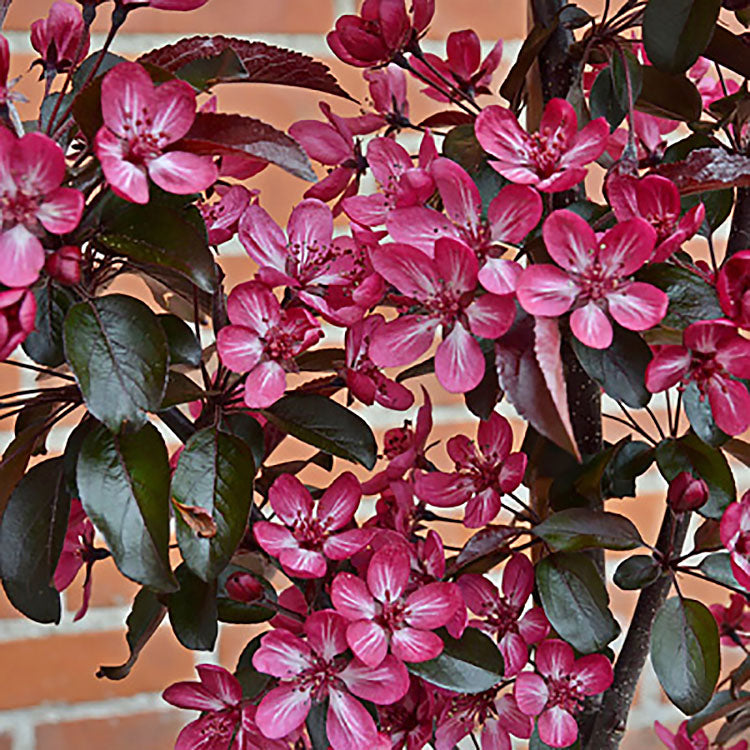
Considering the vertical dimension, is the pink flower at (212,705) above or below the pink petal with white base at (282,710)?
below

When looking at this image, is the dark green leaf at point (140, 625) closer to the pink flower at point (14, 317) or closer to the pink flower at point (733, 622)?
the pink flower at point (14, 317)

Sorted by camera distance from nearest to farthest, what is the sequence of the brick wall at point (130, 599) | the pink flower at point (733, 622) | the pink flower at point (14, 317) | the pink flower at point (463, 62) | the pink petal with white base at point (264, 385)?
1. the pink flower at point (14, 317)
2. the pink petal with white base at point (264, 385)
3. the pink flower at point (463, 62)
4. the pink flower at point (733, 622)
5. the brick wall at point (130, 599)

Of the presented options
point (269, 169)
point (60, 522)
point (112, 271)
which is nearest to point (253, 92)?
point (269, 169)

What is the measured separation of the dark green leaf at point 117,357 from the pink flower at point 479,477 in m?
0.19

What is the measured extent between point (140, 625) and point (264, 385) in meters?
0.17

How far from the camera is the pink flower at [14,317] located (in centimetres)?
35

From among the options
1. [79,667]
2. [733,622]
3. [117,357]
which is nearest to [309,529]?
Answer: [117,357]

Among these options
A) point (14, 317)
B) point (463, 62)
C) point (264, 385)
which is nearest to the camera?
point (14, 317)

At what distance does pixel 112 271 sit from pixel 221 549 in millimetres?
181

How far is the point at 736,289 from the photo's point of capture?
431 millimetres

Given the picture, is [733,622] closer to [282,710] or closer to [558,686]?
[558,686]

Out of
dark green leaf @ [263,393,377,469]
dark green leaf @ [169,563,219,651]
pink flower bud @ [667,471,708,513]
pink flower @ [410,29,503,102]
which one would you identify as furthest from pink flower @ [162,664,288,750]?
pink flower @ [410,29,503,102]

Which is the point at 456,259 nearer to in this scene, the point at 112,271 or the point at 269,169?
the point at 112,271

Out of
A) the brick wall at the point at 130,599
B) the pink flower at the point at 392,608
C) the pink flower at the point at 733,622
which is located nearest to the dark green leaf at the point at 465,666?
the pink flower at the point at 392,608
